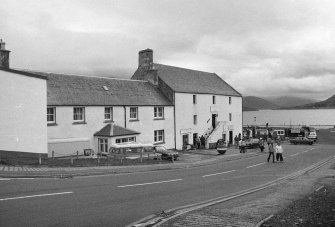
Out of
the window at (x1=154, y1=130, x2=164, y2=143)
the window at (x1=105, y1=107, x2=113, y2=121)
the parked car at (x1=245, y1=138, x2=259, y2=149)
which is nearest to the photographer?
the window at (x1=105, y1=107, x2=113, y2=121)

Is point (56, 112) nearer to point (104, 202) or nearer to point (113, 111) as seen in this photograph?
point (113, 111)

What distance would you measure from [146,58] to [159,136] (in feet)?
38.3

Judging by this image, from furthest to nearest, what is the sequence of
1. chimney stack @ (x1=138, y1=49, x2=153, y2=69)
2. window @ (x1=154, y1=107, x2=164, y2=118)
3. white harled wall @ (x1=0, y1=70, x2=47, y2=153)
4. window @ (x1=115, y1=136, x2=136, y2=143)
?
chimney stack @ (x1=138, y1=49, x2=153, y2=69), window @ (x1=154, y1=107, x2=164, y2=118), window @ (x1=115, y1=136, x2=136, y2=143), white harled wall @ (x1=0, y1=70, x2=47, y2=153)

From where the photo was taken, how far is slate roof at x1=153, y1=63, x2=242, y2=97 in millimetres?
46503

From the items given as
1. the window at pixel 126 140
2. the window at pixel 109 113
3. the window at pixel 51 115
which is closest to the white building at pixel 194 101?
the window at pixel 126 140

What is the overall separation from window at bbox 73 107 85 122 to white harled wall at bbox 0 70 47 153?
7440 mm

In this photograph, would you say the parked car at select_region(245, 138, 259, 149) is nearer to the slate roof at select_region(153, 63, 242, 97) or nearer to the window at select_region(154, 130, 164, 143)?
the slate roof at select_region(153, 63, 242, 97)

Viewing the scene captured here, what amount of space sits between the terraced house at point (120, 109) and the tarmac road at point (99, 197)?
10.0 m

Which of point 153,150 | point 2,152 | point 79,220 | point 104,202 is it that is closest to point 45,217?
point 79,220

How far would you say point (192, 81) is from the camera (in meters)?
51.2

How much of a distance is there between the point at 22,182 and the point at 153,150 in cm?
1732

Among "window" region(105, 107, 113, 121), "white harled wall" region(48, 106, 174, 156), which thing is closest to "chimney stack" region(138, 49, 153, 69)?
"white harled wall" region(48, 106, 174, 156)

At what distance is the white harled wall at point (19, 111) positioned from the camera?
79.2 ft

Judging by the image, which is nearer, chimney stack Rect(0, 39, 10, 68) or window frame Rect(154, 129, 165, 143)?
chimney stack Rect(0, 39, 10, 68)
